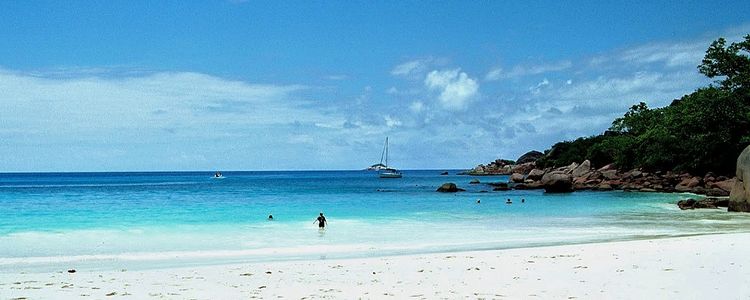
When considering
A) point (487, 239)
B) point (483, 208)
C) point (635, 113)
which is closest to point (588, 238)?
point (487, 239)

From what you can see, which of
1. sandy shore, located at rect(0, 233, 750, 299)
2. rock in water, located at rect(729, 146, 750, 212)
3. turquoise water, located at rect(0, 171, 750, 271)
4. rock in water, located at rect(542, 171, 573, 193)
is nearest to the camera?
sandy shore, located at rect(0, 233, 750, 299)

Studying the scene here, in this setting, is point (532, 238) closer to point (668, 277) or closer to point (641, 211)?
point (668, 277)

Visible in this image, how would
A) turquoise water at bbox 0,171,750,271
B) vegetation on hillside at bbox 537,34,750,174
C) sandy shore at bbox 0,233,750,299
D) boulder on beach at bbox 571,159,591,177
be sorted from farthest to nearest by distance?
boulder on beach at bbox 571,159,591,177 < vegetation on hillside at bbox 537,34,750,174 < turquoise water at bbox 0,171,750,271 < sandy shore at bbox 0,233,750,299

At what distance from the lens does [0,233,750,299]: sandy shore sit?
8789 mm

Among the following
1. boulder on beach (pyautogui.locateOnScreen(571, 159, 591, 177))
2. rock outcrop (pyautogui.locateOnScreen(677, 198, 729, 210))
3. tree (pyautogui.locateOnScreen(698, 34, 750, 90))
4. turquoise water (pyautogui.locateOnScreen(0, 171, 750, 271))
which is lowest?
turquoise water (pyautogui.locateOnScreen(0, 171, 750, 271))

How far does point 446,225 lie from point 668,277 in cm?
1428

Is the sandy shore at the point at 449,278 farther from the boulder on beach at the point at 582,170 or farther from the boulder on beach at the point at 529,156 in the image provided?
the boulder on beach at the point at 529,156

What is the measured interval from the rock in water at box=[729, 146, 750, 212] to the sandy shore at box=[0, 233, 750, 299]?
13.6 m

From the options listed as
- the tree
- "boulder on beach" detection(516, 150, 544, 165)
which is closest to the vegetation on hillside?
the tree

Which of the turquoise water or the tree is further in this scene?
the tree

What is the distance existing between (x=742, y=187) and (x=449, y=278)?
68.4 ft

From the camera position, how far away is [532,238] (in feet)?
61.3

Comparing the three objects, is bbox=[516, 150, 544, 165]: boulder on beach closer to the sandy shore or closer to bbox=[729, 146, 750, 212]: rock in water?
bbox=[729, 146, 750, 212]: rock in water

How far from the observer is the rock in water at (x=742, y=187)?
82.3ft
